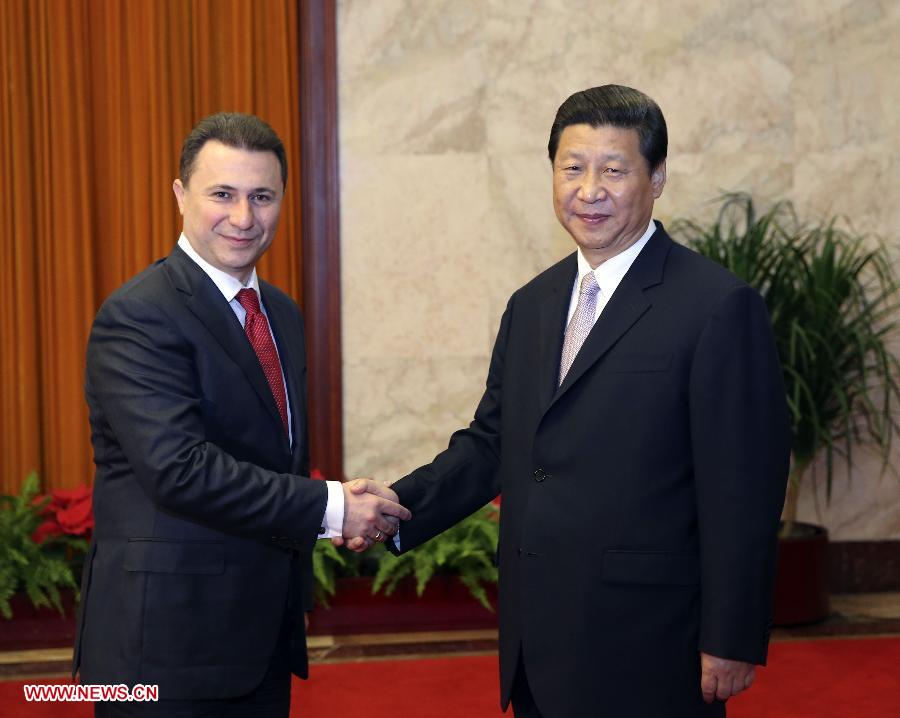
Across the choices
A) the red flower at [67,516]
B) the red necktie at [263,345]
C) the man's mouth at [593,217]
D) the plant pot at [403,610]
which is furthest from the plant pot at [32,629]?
the man's mouth at [593,217]

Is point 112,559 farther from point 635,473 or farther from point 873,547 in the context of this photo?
point 873,547

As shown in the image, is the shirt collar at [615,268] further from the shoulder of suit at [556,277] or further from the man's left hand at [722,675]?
the man's left hand at [722,675]

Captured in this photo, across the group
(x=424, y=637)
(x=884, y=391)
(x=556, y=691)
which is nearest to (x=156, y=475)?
(x=556, y=691)

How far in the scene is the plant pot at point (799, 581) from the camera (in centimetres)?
471

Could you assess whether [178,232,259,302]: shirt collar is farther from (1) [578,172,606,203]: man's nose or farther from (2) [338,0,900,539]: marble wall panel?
(2) [338,0,900,539]: marble wall panel

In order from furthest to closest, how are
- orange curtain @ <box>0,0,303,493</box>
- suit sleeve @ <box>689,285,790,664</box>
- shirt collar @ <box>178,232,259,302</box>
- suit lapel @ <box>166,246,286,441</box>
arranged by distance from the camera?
orange curtain @ <box>0,0,303,493</box> → shirt collar @ <box>178,232,259,302</box> → suit lapel @ <box>166,246,286,441</box> → suit sleeve @ <box>689,285,790,664</box>

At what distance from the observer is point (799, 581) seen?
15.5ft

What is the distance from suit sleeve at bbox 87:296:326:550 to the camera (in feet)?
7.00

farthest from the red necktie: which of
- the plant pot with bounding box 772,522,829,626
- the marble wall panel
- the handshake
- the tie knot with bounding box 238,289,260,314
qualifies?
the plant pot with bounding box 772,522,829,626

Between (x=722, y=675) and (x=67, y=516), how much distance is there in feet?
10.9

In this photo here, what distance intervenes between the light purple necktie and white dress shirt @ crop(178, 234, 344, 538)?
554 millimetres

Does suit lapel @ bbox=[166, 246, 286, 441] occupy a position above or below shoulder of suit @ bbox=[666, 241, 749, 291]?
below

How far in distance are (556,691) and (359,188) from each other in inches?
136

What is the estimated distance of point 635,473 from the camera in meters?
2.09
